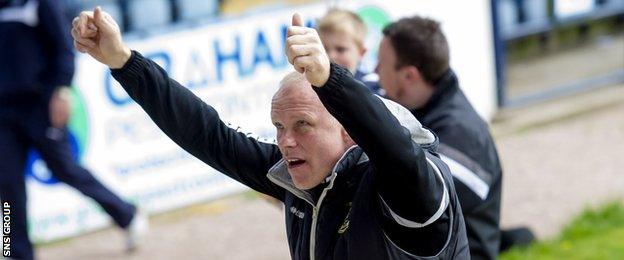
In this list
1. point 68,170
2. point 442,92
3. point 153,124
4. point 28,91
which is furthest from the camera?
point 153,124

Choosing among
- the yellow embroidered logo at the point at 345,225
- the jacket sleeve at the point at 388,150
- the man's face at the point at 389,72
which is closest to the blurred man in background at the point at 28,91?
the man's face at the point at 389,72

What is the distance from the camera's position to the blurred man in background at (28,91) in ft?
22.3

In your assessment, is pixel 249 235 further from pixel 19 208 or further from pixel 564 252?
pixel 564 252

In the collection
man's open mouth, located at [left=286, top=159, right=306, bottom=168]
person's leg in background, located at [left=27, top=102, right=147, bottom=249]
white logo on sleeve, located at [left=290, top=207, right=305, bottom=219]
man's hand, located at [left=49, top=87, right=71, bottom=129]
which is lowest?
person's leg in background, located at [left=27, top=102, right=147, bottom=249]

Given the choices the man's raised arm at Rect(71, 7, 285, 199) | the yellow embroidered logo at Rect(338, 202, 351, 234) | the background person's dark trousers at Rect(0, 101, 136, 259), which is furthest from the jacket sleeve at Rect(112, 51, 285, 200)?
the background person's dark trousers at Rect(0, 101, 136, 259)

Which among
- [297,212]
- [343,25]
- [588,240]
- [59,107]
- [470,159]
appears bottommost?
[588,240]

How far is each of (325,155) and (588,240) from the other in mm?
3800

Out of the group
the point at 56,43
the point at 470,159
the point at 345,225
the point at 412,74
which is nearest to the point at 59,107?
the point at 56,43

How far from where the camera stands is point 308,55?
114 inches

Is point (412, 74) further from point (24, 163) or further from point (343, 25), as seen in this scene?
point (24, 163)

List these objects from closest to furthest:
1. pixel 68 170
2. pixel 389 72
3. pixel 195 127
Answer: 1. pixel 195 127
2. pixel 389 72
3. pixel 68 170

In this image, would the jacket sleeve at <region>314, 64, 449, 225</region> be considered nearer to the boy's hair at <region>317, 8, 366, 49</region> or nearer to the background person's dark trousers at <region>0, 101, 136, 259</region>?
the boy's hair at <region>317, 8, 366, 49</region>

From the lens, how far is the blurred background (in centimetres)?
759

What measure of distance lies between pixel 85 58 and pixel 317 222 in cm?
456
